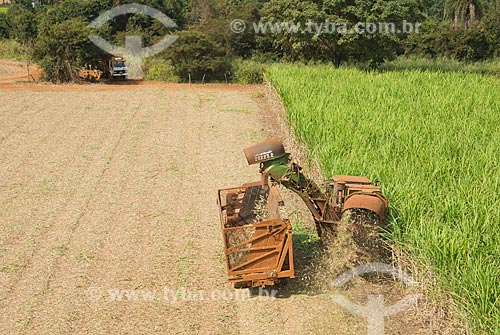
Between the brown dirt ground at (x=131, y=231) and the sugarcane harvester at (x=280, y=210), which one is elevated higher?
the sugarcane harvester at (x=280, y=210)

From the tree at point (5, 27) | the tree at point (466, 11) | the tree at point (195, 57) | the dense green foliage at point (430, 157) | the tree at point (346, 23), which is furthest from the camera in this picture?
the tree at point (466, 11)

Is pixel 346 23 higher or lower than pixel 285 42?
higher

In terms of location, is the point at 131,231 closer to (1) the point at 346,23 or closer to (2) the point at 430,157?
(2) the point at 430,157

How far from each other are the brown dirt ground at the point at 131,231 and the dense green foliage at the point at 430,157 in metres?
0.70

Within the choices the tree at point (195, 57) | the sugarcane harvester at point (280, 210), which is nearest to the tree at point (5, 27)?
the tree at point (195, 57)

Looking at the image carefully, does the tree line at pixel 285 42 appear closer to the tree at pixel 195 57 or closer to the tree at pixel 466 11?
the tree at pixel 195 57

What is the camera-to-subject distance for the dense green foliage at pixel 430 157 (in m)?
5.36

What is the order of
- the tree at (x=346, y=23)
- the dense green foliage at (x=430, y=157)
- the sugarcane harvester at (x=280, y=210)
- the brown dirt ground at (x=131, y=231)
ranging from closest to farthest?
the dense green foliage at (x=430, y=157), the brown dirt ground at (x=131, y=231), the sugarcane harvester at (x=280, y=210), the tree at (x=346, y=23)

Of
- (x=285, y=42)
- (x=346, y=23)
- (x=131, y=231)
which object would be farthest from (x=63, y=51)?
(x=131, y=231)

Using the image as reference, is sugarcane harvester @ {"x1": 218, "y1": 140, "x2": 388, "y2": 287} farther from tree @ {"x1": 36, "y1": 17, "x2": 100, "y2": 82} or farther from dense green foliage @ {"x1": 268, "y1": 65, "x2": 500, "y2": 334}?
tree @ {"x1": 36, "y1": 17, "x2": 100, "y2": 82}

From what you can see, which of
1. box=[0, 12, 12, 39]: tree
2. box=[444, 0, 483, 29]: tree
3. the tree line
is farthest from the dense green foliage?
box=[0, 12, 12, 39]: tree

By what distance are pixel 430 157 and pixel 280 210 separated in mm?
2970

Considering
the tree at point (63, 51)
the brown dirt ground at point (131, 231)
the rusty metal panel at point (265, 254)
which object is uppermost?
the tree at point (63, 51)

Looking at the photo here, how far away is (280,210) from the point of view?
6.89 metres
